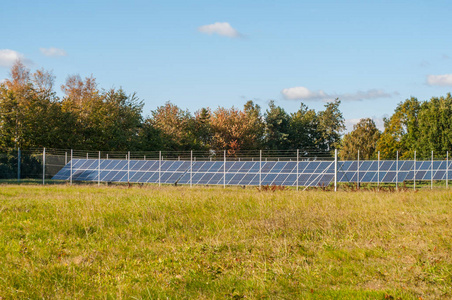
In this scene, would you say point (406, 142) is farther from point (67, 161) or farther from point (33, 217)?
point (33, 217)

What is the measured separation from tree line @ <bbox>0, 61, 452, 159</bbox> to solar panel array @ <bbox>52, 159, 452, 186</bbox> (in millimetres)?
8045

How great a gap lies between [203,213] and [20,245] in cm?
392

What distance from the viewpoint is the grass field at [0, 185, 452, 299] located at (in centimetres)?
566

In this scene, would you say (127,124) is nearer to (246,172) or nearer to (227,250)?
(246,172)

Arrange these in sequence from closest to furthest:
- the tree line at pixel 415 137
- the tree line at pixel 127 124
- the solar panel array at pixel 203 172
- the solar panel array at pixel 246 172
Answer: the solar panel array at pixel 203 172 → the solar panel array at pixel 246 172 → the tree line at pixel 127 124 → the tree line at pixel 415 137

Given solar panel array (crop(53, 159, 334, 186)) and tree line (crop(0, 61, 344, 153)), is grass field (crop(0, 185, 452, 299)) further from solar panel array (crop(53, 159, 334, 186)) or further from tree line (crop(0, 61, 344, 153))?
tree line (crop(0, 61, 344, 153))

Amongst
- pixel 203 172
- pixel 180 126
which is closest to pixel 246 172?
pixel 203 172

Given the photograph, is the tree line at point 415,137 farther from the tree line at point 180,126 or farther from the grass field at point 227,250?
the grass field at point 227,250

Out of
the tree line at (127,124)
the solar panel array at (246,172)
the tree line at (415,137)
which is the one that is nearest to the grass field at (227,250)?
the solar panel array at (246,172)

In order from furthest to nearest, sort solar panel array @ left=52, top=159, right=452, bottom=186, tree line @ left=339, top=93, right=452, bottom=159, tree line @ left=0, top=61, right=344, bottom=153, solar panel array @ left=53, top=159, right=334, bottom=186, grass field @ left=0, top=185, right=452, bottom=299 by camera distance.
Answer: tree line @ left=339, top=93, right=452, bottom=159
tree line @ left=0, top=61, right=344, bottom=153
solar panel array @ left=52, top=159, right=452, bottom=186
solar panel array @ left=53, top=159, right=334, bottom=186
grass field @ left=0, top=185, right=452, bottom=299

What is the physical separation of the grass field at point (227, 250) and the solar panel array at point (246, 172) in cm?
1155

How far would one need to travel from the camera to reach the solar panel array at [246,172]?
2283 centimetres

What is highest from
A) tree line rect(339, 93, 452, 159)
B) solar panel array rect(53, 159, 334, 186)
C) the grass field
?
tree line rect(339, 93, 452, 159)

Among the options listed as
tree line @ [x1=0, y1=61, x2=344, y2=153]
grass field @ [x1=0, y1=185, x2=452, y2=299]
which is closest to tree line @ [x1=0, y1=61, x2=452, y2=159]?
tree line @ [x1=0, y1=61, x2=344, y2=153]
